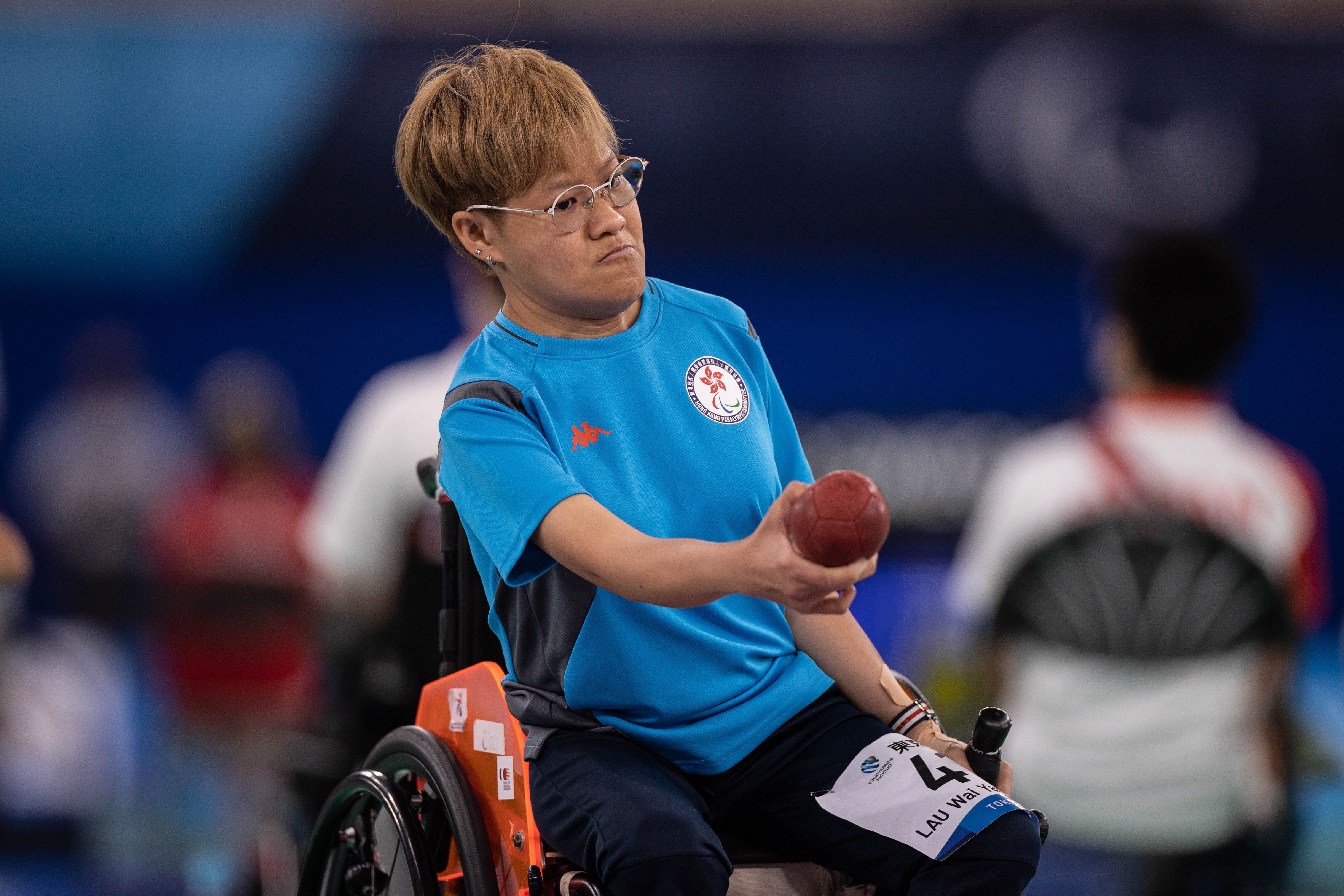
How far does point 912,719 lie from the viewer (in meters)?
1.82

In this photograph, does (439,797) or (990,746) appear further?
(439,797)

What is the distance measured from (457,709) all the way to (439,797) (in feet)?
0.42

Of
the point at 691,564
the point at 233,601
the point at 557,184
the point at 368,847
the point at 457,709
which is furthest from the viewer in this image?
the point at 233,601

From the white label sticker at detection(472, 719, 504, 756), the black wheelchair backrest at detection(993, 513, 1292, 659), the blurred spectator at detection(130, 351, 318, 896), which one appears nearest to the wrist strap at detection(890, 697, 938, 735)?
the white label sticker at detection(472, 719, 504, 756)

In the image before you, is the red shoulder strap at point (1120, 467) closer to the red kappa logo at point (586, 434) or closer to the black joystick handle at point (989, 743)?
the black joystick handle at point (989, 743)

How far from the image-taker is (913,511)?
23.2 feet

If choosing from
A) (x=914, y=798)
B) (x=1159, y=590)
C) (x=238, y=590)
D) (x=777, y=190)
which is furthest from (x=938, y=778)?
(x=777, y=190)

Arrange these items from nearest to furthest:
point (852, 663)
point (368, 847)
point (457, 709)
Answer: point (852, 663)
point (457, 709)
point (368, 847)

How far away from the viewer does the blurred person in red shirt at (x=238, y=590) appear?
7.07 m

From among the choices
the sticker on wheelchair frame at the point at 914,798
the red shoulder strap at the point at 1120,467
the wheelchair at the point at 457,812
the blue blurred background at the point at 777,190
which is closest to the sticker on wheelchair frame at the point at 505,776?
the wheelchair at the point at 457,812

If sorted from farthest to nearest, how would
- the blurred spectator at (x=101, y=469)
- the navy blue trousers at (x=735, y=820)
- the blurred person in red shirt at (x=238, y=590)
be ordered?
1. the blurred spectator at (x=101, y=469)
2. the blurred person in red shirt at (x=238, y=590)
3. the navy blue trousers at (x=735, y=820)

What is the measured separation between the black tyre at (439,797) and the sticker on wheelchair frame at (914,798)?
42 cm

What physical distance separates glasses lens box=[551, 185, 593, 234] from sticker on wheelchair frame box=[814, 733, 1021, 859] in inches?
27.8

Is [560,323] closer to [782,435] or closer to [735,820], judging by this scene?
[782,435]
